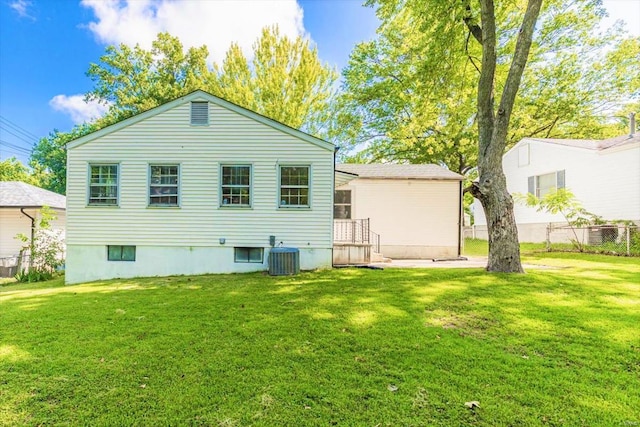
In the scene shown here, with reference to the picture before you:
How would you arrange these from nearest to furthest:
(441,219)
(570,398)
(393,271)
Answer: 1. (570,398)
2. (393,271)
3. (441,219)

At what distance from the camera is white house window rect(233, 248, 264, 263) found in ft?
32.7

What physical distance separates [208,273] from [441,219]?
10055 millimetres

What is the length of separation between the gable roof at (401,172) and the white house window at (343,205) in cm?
103

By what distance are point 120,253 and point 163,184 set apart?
109 inches

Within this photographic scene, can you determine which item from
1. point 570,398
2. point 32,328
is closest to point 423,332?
point 570,398

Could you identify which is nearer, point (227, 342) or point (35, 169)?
point (227, 342)

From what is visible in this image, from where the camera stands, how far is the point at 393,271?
905cm

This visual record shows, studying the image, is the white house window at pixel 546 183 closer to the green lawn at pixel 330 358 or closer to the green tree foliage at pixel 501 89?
the green tree foliage at pixel 501 89

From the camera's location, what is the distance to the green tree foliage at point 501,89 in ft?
55.3

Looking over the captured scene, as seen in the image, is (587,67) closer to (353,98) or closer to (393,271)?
(353,98)

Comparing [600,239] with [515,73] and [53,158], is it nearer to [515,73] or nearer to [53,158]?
[515,73]

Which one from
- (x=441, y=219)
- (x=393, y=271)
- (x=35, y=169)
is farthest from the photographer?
(x=35, y=169)

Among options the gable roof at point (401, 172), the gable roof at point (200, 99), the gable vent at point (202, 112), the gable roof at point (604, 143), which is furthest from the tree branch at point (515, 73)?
the gable vent at point (202, 112)

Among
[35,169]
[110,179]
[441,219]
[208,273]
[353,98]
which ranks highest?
[353,98]
